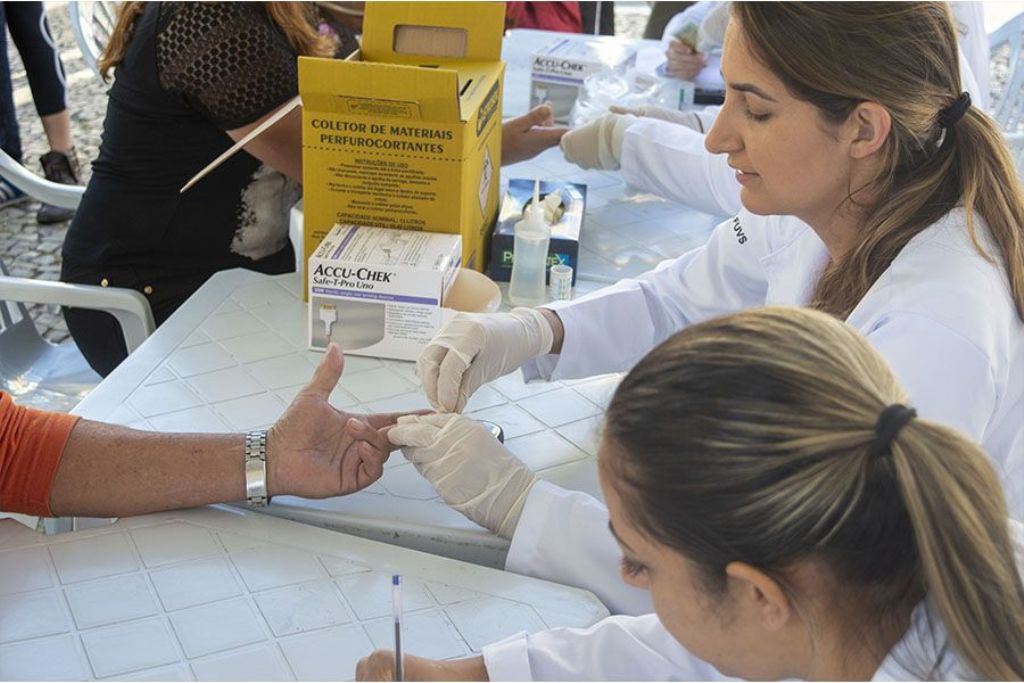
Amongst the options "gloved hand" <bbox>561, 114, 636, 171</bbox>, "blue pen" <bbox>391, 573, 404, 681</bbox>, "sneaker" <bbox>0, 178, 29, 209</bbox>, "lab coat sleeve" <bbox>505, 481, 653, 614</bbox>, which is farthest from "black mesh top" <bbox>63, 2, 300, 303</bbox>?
"sneaker" <bbox>0, 178, 29, 209</bbox>

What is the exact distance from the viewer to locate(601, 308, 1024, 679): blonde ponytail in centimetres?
83

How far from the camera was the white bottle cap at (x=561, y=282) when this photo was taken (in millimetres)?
1963

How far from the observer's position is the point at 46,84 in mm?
4133

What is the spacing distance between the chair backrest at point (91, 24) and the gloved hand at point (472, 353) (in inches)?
74.1

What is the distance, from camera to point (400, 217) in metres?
1.87

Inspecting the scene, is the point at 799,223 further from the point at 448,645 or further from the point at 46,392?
the point at 46,392

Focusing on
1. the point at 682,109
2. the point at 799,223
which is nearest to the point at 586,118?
the point at 682,109

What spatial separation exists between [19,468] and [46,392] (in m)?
0.80

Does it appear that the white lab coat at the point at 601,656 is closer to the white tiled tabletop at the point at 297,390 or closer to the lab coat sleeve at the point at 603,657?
the lab coat sleeve at the point at 603,657

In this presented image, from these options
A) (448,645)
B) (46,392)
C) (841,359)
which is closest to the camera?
(841,359)

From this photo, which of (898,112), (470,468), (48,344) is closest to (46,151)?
(48,344)

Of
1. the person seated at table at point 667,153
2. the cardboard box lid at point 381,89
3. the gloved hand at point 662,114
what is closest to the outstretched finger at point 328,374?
the cardboard box lid at point 381,89

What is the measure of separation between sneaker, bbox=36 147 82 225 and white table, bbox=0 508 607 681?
2.96m

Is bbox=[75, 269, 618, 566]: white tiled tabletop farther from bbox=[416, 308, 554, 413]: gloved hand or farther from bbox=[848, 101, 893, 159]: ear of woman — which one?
bbox=[848, 101, 893, 159]: ear of woman
